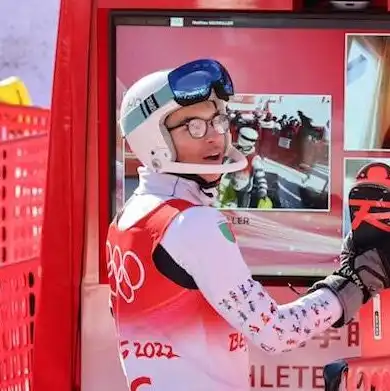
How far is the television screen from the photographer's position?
2.90m

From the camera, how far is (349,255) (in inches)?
105

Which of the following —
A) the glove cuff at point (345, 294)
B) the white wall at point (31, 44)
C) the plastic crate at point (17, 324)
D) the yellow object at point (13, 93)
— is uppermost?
the white wall at point (31, 44)

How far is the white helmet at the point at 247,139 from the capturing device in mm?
2916

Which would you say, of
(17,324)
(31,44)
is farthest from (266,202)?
(31,44)

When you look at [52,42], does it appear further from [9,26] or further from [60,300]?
[60,300]

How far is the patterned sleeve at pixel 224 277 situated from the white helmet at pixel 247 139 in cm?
66

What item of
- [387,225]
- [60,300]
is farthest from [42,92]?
[387,225]

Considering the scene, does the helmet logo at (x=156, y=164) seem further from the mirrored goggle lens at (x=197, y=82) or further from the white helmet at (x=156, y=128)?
the mirrored goggle lens at (x=197, y=82)

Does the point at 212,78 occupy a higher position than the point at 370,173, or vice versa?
the point at 212,78

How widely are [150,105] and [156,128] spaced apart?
55 millimetres

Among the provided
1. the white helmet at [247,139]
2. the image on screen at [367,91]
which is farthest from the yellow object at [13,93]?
the image on screen at [367,91]

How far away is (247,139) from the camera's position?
2.92 m

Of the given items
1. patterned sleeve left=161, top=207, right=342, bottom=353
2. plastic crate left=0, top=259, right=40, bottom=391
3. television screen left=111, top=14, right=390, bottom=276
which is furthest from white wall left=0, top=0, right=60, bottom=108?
patterned sleeve left=161, top=207, right=342, bottom=353

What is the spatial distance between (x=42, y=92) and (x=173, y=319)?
3178 mm
